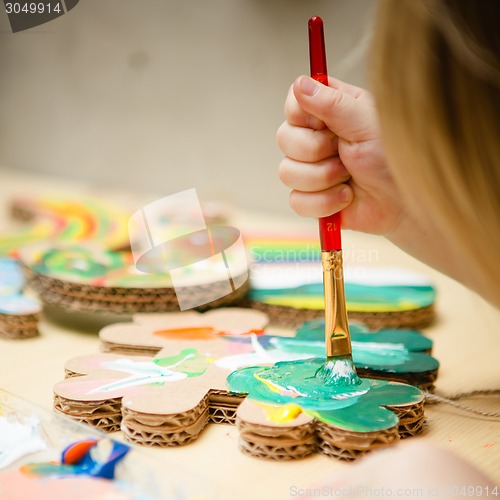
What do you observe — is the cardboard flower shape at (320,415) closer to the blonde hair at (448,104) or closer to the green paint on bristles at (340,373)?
the green paint on bristles at (340,373)

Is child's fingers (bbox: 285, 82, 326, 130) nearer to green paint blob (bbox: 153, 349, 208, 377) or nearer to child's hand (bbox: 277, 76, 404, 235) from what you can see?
child's hand (bbox: 277, 76, 404, 235)

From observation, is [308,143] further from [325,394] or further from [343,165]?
[325,394]

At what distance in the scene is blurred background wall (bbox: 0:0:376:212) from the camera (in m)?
Result: 0.99

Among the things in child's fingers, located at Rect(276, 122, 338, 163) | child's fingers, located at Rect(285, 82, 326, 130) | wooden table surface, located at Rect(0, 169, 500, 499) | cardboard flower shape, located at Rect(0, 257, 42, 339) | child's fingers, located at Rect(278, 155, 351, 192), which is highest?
child's fingers, located at Rect(285, 82, 326, 130)

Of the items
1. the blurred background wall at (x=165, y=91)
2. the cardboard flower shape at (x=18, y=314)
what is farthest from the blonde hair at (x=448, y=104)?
the blurred background wall at (x=165, y=91)

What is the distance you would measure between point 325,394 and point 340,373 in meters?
0.02

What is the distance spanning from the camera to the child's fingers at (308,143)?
52 centimetres

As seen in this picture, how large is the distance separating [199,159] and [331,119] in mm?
675

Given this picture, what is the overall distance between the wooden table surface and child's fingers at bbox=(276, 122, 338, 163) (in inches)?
6.1

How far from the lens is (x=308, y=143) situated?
52 centimetres

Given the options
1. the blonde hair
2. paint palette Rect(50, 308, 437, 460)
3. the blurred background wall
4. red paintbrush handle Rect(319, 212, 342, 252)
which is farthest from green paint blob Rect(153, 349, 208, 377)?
the blurred background wall

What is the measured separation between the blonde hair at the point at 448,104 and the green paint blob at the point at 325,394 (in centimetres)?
14

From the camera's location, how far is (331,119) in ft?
1.64

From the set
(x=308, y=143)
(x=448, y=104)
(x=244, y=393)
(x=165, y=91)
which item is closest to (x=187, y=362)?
(x=244, y=393)
